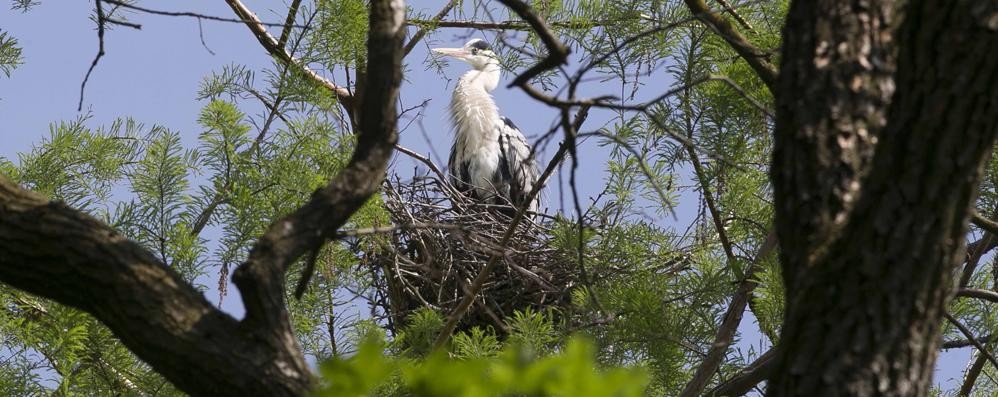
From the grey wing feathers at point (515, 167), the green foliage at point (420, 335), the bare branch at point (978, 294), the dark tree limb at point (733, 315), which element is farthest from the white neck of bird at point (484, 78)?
the bare branch at point (978, 294)

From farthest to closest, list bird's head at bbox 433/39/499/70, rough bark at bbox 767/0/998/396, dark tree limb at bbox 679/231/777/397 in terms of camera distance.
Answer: bird's head at bbox 433/39/499/70 → dark tree limb at bbox 679/231/777/397 → rough bark at bbox 767/0/998/396

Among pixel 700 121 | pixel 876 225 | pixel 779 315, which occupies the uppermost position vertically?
pixel 700 121

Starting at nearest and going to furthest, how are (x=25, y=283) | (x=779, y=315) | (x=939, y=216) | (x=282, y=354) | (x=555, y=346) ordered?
(x=939, y=216)
(x=282, y=354)
(x=25, y=283)
(x=779, y=315)
(x=555, y=346)

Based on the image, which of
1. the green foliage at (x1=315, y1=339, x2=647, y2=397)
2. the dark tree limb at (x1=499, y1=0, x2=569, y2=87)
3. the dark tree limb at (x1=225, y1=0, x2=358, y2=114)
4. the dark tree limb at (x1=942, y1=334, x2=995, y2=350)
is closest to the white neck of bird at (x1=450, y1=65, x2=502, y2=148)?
the dark tree limb at (x1=225, y1=0, x2=358, y2=114)

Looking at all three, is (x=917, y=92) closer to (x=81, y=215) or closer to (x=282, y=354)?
(x=282, y=354)

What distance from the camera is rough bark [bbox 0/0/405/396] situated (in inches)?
72.5

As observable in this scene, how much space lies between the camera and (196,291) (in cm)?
193

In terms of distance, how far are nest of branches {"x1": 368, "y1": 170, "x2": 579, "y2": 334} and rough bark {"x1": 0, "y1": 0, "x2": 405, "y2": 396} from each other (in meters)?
3.31

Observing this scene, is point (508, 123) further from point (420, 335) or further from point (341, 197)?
point (341, 197)

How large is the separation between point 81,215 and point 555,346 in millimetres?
2672

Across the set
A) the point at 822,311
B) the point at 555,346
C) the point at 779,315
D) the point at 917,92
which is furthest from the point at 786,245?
the point at 555,346

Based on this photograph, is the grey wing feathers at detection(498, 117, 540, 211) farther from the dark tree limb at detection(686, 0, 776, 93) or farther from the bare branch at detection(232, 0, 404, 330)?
the bare branch at detection(232, 0, 404, 330)

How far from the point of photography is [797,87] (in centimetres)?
193

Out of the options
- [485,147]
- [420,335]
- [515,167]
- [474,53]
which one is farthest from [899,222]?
[474,53]
